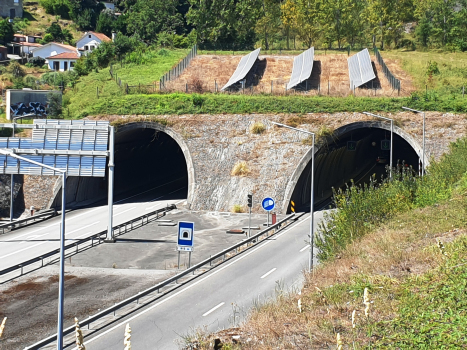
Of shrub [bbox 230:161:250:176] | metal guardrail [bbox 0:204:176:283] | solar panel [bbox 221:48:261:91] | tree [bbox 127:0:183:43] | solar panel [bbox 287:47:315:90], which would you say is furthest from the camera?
tree [bbox 127:0:183:43]

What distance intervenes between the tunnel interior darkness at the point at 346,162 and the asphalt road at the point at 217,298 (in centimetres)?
820

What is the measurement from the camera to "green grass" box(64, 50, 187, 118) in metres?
57.4

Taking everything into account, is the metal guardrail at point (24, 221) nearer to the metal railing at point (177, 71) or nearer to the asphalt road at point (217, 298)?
the asphalt road at point (217, 298)

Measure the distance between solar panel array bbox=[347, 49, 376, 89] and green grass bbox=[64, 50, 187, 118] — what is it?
19273 mm

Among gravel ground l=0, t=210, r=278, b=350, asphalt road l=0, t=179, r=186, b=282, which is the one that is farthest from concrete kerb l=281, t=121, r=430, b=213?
asphalt road l=0, t=179, r=186, b=282

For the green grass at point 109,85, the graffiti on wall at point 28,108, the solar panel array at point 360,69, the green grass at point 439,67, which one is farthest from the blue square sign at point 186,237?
the graffiti on wall at point 28,108

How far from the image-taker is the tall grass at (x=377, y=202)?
28.3 m

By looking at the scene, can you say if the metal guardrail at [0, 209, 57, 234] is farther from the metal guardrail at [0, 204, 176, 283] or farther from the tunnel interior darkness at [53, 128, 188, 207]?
the metal guardrail at [0, 204, 176, 283]

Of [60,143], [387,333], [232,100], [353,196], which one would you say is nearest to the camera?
[387,333]

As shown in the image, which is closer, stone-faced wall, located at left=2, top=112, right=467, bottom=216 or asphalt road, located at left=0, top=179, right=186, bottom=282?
asphalt road, located at left=0, top=179, right=186, bottom=282

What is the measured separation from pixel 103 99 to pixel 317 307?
4535 cm

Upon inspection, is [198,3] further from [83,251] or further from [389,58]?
[83,251]

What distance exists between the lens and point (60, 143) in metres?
43.4

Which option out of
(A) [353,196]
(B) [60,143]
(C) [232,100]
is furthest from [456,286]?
(C) [232,100]
